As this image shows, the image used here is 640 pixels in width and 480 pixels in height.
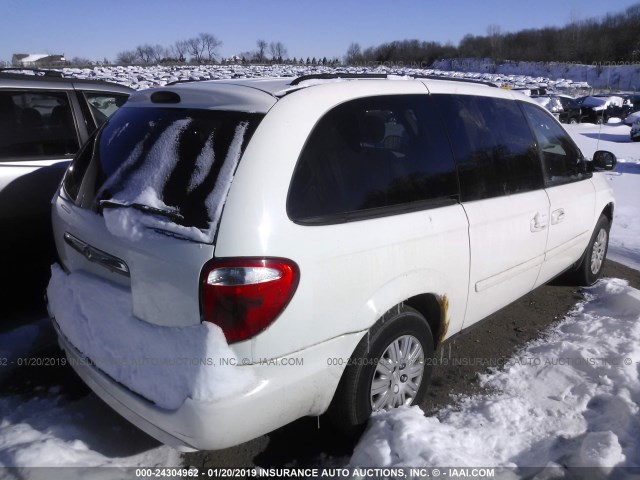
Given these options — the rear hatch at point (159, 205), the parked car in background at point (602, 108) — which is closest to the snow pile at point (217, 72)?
the rear hatch at point (159, 205)

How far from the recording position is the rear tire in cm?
448

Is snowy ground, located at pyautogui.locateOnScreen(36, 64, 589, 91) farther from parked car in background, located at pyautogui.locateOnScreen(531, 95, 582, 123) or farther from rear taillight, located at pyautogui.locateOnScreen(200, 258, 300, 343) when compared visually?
parked car in background, located at pyautogui.locateOnScreen(531, 95, 582, 123)

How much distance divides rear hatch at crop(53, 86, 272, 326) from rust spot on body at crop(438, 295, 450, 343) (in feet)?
4.55

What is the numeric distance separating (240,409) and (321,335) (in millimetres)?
434

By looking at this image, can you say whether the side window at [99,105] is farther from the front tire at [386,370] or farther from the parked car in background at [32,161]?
the front tire at [386,370]

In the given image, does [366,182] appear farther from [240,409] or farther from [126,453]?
[126,453]

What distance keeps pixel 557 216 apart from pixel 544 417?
5.08 ft

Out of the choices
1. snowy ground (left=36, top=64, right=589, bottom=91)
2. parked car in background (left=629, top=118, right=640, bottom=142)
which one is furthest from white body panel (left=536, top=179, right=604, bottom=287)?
parked car in background (left=629, top=118, right=640, bottom=142)

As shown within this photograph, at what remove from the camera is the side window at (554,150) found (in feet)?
11.7

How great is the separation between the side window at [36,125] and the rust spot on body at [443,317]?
3.28 metres

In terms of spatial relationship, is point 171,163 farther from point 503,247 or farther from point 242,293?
point 503,247

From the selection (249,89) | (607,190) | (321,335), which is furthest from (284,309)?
(607,190)

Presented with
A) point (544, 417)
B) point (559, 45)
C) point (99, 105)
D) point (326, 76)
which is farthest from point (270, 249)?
point (559, 45)

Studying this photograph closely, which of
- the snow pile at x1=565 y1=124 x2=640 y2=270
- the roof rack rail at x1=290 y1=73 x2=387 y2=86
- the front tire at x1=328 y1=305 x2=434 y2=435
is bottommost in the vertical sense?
the snow pile at x1=565 y1=124 x2=640 y2=270
